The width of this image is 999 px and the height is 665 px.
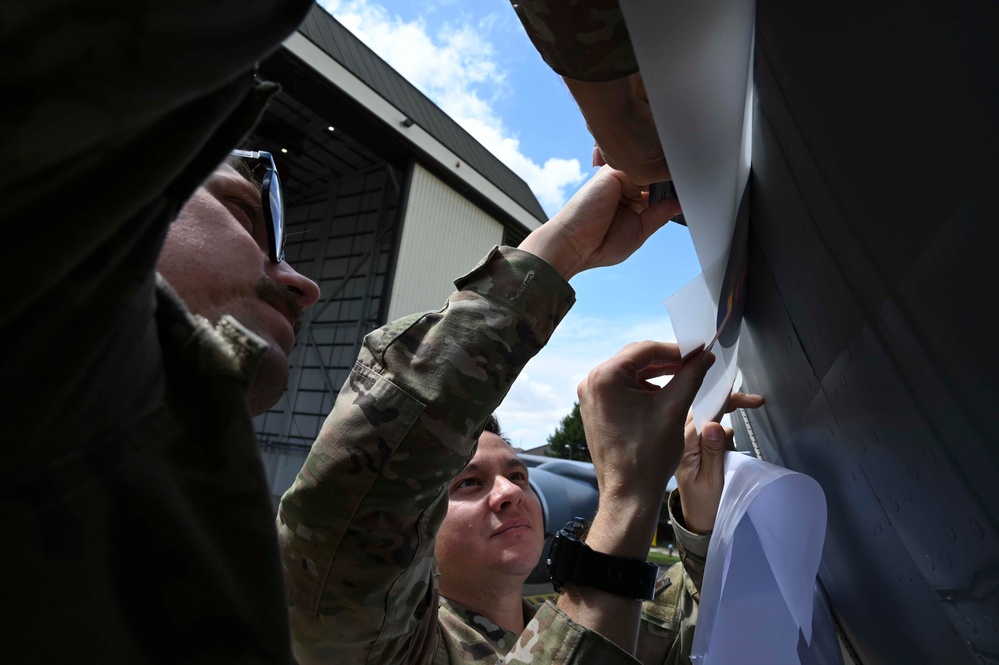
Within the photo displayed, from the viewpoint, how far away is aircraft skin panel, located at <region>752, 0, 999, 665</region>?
1.86 ft

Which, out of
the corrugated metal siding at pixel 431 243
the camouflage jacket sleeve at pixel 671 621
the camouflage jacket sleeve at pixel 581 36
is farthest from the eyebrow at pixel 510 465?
the corrugated metal siding at pixel 431 243

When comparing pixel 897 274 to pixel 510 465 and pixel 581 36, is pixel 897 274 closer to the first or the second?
pixel 581 36

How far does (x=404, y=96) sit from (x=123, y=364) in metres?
13.4

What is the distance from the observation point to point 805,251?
94cm

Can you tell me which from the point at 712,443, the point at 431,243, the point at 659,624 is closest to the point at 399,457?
the point at 712,443

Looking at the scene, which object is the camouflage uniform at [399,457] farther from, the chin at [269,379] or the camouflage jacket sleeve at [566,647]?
the chin at [269,379]

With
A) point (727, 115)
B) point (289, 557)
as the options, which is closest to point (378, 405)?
point (289, 557)

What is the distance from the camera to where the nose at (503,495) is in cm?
212

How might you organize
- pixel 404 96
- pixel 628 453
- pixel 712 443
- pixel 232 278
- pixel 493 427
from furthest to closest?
1. pixel 404 96
2. pixel 493 427
3. pixel 712 443
4. pixel 628 453
5. pixel 232 278

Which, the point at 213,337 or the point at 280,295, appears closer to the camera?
the point at 213,337

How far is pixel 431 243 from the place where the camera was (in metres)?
13.1

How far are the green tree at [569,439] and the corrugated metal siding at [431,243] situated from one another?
25123 millimetres

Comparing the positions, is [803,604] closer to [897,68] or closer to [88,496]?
[897,68]

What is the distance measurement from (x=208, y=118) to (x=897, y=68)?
0.58 m
